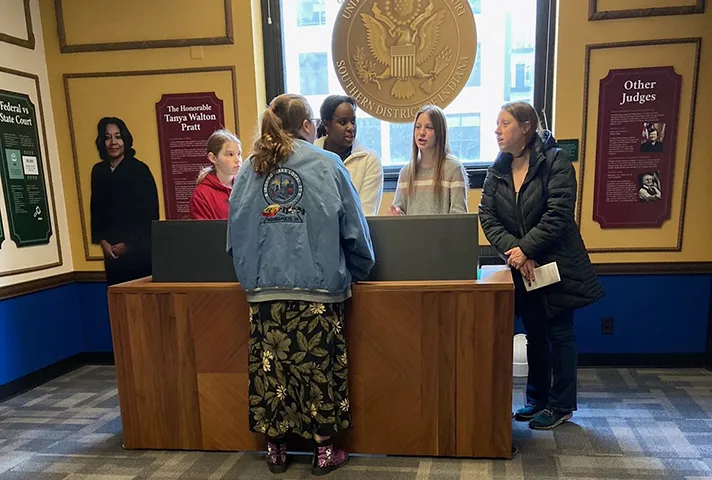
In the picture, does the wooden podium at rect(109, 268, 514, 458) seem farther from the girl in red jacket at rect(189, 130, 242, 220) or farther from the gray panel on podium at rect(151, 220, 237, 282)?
the girl in red jacket at rect(189, 130, 242, 220)

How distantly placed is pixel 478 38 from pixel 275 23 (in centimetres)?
127

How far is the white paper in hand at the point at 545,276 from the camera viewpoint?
2.07m

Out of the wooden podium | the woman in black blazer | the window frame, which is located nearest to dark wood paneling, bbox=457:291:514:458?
the wooden podium

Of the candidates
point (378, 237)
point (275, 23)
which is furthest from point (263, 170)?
point (275, 23)

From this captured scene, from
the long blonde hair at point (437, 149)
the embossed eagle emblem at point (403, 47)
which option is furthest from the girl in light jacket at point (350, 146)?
the embossed eagle emblem at point (403, 47)

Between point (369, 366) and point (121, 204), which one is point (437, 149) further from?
point (121, 204)

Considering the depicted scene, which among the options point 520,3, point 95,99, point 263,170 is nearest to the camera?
point 263,170

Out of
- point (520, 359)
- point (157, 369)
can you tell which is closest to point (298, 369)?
point (157, 369)

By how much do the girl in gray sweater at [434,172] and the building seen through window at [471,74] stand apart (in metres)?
0.86

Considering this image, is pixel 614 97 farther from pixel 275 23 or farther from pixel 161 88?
pixel 161 88

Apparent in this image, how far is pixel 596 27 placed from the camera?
9.02ft

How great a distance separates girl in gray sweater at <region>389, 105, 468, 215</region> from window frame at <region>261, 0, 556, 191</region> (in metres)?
0.78

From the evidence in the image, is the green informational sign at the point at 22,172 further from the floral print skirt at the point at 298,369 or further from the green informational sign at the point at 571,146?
the green informational sign at the point at 571,146

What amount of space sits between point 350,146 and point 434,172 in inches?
16.3
